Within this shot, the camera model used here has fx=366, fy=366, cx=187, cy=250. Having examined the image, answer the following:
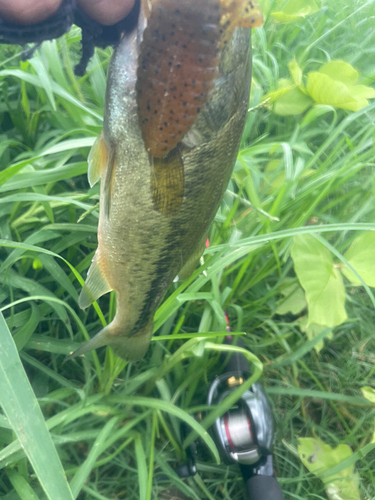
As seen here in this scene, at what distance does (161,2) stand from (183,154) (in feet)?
0.80

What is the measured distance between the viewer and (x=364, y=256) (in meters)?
1.37

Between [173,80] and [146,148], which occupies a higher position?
[173,80]

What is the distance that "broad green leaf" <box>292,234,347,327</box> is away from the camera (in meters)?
1.33

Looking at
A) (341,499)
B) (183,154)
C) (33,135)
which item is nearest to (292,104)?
(33,135)

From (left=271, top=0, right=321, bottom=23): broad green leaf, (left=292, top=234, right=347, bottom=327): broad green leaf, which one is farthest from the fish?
(left=271, top=0, right=321, bottom=23): broad green leaf

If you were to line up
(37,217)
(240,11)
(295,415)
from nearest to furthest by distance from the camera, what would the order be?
1. (240,11)
2. (37,217)
3. (295,415)

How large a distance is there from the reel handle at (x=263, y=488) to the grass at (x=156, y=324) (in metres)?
0.12

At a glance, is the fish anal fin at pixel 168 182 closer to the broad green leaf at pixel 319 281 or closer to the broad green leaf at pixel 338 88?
the broad green leaf at pixel 319 281

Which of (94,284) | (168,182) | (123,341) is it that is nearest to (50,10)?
(168,182)

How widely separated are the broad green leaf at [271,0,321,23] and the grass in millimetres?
312

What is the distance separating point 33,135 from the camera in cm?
157

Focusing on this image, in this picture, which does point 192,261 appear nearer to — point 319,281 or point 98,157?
point 98,157

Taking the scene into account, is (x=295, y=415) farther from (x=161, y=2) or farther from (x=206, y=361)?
(x=161, y=2)

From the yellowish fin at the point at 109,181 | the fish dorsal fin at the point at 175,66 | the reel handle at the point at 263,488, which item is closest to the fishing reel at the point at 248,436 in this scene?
the reel handle at the point at 263,488
